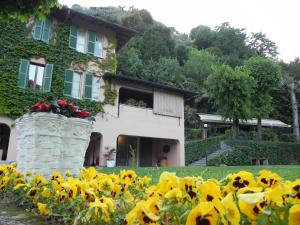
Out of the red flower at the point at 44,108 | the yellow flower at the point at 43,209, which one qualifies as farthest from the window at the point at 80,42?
the yellow flower at the point at 43,209

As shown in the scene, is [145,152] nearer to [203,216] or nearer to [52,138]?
[52,138]

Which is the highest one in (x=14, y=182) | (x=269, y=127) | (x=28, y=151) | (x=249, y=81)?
(x=249, y=81)

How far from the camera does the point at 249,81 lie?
2577 centimetres

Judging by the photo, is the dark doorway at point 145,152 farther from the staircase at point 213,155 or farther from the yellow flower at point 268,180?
the yellow flower at point 268,180

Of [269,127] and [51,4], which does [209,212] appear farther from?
[269,127]

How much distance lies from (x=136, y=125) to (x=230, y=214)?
54.2ft

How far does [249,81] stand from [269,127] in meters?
10.6

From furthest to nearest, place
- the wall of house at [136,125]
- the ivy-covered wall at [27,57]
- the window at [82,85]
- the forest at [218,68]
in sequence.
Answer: the forest at [218,68] → the wall of house at [136,125] → the window at [82,85] → the ivy-covered wall at [27,57]

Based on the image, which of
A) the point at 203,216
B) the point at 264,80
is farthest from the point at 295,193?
the point at 264,80

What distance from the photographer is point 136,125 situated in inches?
690

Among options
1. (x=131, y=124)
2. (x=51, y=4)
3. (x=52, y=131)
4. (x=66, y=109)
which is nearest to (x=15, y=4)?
(x=51, y=4)

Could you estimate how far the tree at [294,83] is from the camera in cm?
3186

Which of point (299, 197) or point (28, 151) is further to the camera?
point (28, 151)

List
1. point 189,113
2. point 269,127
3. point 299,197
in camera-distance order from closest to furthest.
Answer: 1. point 299,197
2. point 189,113
3. point 269,127
